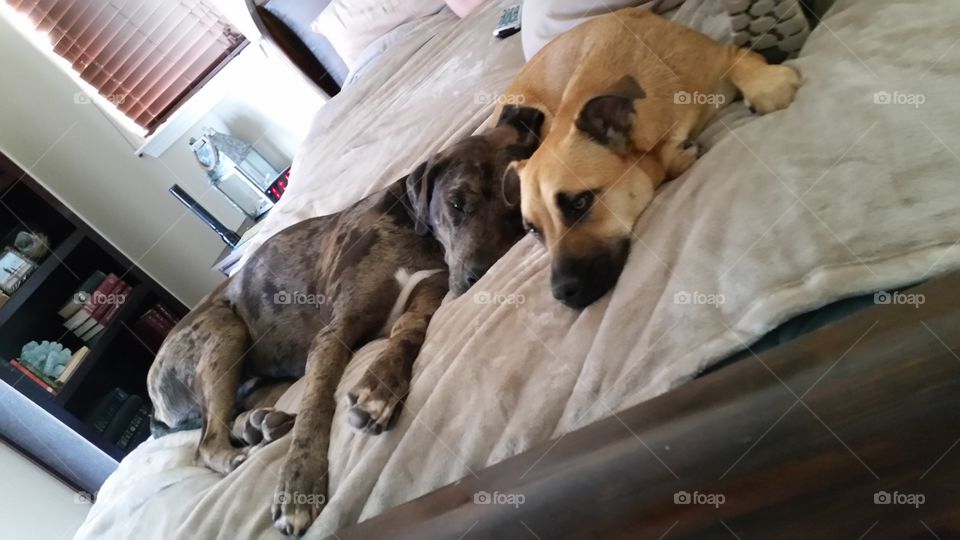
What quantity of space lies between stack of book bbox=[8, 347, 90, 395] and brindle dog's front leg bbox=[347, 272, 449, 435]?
122 inches

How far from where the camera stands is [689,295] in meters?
1.07

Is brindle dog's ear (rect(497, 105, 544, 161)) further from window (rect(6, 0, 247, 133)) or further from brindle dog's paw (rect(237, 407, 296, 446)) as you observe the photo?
window (rect(6, 0, 247, 133))

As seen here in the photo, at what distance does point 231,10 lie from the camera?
18.3 ft

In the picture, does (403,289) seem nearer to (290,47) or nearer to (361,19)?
(361,19)

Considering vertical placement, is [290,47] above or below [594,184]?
above

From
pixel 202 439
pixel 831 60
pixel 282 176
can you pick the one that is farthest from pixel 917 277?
pixel 282 176

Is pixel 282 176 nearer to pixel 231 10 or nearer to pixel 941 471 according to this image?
pixel 231 10

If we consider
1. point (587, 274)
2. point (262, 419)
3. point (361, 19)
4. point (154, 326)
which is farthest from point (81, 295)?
point (587, 274)

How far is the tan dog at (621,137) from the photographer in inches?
55.1

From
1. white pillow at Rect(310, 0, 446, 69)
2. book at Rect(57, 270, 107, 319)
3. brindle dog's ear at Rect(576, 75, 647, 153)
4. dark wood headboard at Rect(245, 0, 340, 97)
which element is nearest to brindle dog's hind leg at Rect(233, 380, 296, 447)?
brindle dog's ear at Rect(576, 75, 647, 153)

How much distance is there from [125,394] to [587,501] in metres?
4.82

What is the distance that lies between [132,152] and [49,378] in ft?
7.07

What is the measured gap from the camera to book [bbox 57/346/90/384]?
4.21 meters

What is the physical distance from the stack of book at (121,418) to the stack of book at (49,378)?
Result: 0.36m
